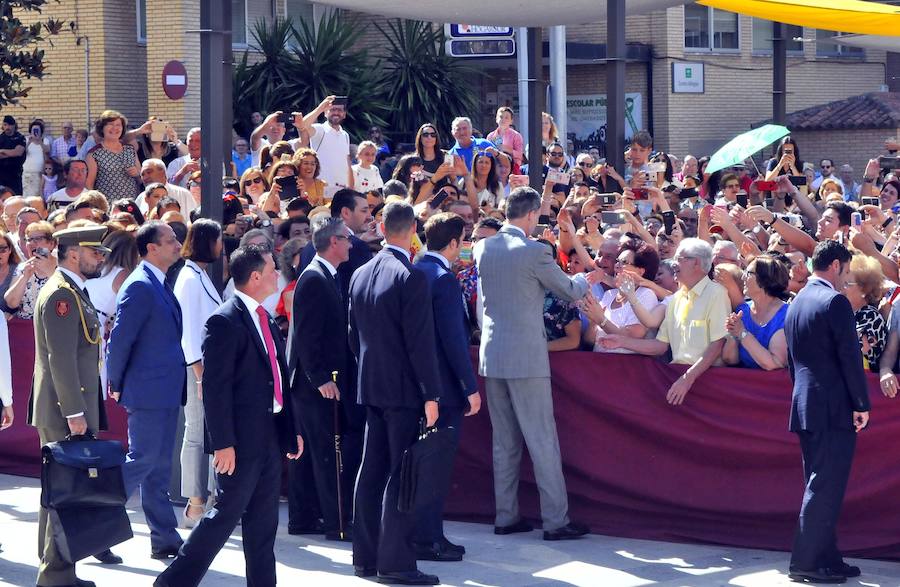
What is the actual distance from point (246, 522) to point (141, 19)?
1867 cm

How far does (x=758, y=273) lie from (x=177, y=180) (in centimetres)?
827

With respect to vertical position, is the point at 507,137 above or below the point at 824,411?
above

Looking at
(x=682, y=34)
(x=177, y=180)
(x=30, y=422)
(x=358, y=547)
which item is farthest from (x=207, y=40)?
(x=682, y=34)

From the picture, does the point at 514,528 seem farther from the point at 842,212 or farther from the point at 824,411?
the point at 842,212

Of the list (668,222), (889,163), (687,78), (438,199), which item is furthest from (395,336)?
(687,78)

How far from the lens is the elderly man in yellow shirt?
8.39 m

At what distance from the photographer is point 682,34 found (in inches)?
1253

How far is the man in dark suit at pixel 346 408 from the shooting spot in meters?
8.60

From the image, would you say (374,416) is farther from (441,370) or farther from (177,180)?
(177,180)

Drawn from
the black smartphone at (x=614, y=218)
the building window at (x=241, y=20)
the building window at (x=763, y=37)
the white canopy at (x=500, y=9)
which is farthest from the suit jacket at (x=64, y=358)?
the building window at (x=763, y=37)

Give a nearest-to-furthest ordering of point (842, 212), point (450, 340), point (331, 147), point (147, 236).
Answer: point (450, 340)
point (147, 236)
point (842, 212)
point (331, 147)

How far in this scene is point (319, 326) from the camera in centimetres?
845

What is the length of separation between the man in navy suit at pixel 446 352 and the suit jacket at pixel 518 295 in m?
0.34

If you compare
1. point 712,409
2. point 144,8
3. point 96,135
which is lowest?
point 712,409
